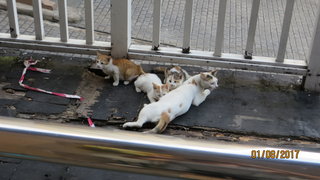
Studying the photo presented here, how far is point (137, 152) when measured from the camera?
747mm

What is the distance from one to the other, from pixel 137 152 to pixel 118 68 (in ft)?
9.21

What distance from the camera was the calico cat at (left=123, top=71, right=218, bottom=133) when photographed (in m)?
3.04

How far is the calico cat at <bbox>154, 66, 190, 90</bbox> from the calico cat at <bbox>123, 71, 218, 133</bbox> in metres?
0.10

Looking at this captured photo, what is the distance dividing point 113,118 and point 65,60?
0.97 metres

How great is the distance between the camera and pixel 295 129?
10.4 feet

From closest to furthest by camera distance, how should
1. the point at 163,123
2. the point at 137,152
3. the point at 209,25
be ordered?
1. the point at 137,152
2. the point at 163,123
3. the point at 209,25

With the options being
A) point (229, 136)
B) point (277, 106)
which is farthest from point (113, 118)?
point (277, 106)

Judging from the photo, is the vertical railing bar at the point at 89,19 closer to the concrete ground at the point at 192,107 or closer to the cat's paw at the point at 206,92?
the concrete ground at the point at 192,107

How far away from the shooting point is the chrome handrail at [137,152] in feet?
2.38
